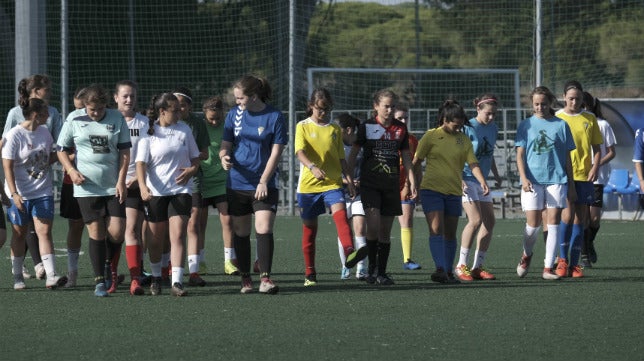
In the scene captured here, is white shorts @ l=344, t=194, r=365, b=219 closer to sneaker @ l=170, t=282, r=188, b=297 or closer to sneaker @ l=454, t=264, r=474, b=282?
sneaker @ l=454, t=264, r=474, b=282

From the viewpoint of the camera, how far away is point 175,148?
1024 centimetres

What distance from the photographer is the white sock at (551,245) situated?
11.8 m

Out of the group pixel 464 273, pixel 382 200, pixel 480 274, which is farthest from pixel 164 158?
pixel 480 274

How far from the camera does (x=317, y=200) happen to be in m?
11.2

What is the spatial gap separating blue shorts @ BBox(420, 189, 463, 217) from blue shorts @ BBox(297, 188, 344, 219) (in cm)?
83

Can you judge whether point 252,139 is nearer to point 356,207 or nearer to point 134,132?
point 134,132

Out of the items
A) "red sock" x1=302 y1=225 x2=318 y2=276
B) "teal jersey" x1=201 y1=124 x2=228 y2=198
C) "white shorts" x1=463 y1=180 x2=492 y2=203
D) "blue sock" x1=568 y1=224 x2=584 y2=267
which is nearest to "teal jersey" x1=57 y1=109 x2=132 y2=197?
"red sock" x1=302 y1=225 x2=318 y2=276

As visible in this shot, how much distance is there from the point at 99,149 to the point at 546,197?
3.98 m

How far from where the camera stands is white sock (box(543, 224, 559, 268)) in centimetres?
1177

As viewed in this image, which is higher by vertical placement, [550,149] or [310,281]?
[550,149]

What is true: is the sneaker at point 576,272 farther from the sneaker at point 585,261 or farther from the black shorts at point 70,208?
the black shorts at point 70,208

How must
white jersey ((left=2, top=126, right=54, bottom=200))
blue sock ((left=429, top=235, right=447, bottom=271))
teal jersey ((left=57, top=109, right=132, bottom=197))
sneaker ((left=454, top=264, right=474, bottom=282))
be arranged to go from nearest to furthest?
teal jersey ((left=57, top=109, right=132, bottom=197)) → white jersey ((left=2, top=126, right=54, bottom=200)) → blue sock ((left=429, top=235, right=447, bottom=271)) → sneaker ((left=454, top=264, right=474, bottom=282))

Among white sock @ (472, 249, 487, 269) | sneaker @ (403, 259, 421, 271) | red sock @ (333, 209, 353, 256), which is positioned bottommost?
sneaker @ (403, 259, 421, 271)

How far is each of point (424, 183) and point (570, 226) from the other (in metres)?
1.57
